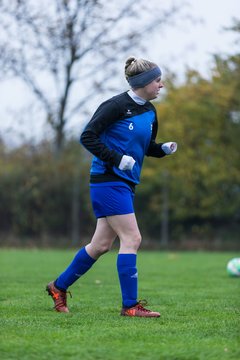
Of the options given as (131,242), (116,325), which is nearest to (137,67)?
(131,242)

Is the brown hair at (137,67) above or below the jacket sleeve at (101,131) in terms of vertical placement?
above

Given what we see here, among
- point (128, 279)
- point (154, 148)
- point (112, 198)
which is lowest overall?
point (128, 279)

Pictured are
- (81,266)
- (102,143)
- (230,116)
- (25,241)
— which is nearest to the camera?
(102,143)

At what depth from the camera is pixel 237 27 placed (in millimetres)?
23406

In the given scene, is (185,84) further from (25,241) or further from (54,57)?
(25,241)

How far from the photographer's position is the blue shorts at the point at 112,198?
5.28m

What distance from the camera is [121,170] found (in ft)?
17.3

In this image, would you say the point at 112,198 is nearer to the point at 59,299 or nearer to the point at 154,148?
the point at 154,148

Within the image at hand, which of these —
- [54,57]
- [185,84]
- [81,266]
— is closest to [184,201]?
[185,84]

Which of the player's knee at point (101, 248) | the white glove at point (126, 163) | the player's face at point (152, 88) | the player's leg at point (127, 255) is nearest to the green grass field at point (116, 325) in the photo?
the player's leg at point (127, 255)

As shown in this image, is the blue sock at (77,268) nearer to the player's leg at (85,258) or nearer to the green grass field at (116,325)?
the player's leg at (85,258)

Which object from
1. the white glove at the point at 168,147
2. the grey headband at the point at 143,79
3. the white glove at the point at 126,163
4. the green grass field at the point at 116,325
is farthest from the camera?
the white glove at the point at 168,147

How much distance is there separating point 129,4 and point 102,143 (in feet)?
78.8

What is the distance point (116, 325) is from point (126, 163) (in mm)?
1121
